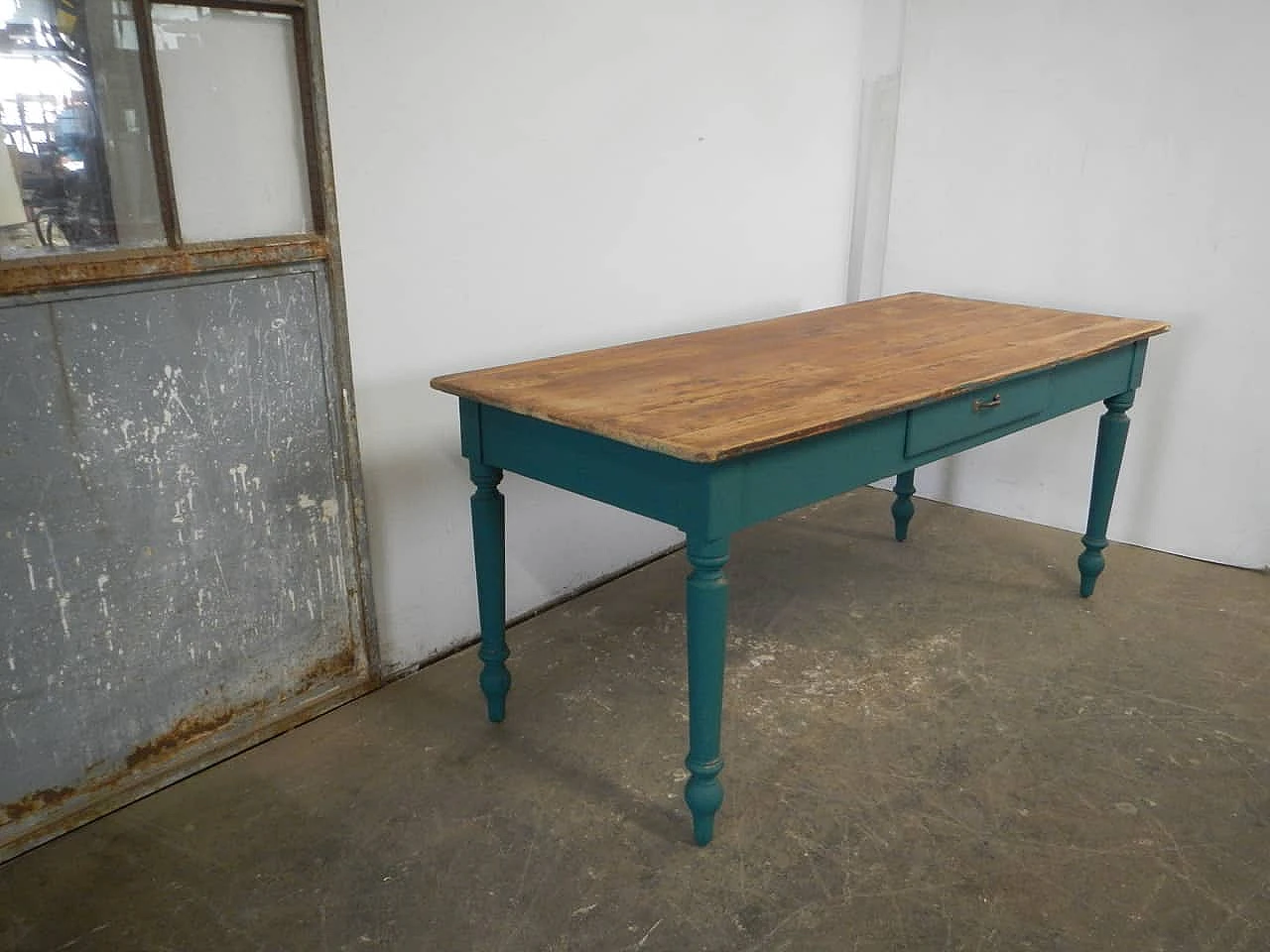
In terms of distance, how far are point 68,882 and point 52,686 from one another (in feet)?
1.19

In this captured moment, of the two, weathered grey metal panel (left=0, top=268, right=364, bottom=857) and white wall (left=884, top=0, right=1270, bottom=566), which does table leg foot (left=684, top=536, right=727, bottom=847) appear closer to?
weathered grey metal panel (left=0, top=268, right=364, bottom=857)

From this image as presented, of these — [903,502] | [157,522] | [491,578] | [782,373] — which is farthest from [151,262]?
[903,502]

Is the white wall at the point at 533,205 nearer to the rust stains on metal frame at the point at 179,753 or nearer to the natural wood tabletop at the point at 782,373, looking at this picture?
the rust stains on metal frame at the point at 179,753

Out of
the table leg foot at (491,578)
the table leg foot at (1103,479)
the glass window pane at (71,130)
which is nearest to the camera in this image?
the glass window pane at (71,130)

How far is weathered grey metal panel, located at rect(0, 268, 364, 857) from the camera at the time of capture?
6.29 feet

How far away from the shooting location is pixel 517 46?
8.38 feet

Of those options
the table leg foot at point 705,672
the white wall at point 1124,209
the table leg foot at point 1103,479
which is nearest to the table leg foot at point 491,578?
the table leg foot at point 705,672

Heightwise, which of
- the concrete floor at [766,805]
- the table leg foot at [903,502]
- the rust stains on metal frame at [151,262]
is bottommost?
the concrete floor at [766,805]

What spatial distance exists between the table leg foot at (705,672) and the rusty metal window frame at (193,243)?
1.08 meters

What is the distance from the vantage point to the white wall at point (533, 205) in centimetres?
236

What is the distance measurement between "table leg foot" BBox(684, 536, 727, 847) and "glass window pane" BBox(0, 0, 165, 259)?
A: 1226 millimetres

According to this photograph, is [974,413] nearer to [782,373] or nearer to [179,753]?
[782,373]

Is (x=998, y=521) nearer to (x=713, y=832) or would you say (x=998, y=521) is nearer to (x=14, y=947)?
(x=713, y=832)

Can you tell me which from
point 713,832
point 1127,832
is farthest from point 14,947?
point 1127,832
